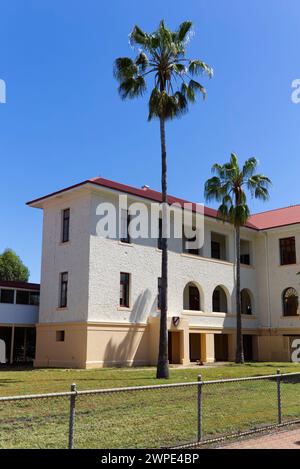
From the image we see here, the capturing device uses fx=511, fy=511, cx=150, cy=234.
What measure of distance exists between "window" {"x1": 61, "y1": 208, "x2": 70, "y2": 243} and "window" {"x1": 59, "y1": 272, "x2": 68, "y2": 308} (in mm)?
1955

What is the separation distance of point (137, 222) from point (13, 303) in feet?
28.7

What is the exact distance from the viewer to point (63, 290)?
28.2 meters

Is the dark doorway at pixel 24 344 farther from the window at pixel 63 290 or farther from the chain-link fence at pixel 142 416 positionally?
the chain-link fence at pixel 142 416

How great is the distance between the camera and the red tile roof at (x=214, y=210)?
91.8ft

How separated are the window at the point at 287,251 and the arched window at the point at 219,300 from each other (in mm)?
4816

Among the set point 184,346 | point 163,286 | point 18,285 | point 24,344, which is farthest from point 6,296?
point 163,286

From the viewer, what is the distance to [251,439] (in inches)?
347

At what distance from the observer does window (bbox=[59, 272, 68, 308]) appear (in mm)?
27875

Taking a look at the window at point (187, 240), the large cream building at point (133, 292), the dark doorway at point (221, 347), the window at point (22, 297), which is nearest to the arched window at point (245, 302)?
the large cream building at point (133, 292)

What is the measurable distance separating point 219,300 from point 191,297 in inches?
99.2

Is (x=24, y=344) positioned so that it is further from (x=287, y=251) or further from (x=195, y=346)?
(x=287, y=251)

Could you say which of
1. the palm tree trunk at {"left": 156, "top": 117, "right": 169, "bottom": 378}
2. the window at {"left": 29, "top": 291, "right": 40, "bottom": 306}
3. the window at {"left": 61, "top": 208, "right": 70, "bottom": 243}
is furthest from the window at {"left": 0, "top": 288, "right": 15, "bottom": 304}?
the palm tree trunk at {"left": 156, "top": 117, "right": 169, "bottom": 378}

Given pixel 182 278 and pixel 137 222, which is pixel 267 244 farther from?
pixel 137 222

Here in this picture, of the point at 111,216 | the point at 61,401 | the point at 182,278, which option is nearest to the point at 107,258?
the point at 111,216
